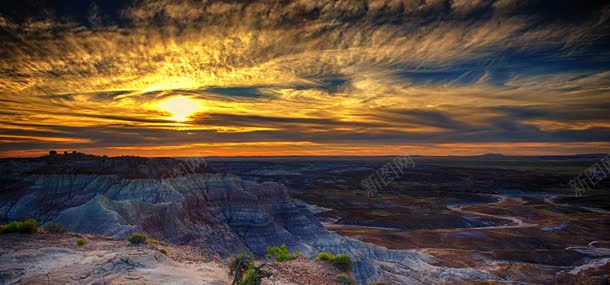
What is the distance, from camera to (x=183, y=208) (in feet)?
101

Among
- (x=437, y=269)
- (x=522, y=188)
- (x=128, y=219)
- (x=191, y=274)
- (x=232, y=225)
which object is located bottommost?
(x=522, y=188)

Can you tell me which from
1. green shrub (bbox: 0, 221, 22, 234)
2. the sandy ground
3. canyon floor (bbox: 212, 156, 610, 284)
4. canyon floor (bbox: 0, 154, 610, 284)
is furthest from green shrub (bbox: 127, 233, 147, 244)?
canyon floor (bbox: 212, 156, 610, 284)

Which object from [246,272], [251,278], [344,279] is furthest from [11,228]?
[344,279]

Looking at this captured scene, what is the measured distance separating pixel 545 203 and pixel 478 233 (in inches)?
1892

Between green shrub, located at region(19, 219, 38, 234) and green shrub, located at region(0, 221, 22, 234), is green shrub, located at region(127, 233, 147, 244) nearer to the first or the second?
green shrub, located at region(19, 219, 38, 234)

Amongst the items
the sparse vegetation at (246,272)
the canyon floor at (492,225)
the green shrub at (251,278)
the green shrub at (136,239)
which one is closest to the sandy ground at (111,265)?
the green shrub at (136,239)

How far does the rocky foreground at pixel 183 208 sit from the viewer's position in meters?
26.1

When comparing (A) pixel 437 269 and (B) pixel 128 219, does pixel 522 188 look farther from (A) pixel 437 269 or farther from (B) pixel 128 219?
(B) pixel 128 219

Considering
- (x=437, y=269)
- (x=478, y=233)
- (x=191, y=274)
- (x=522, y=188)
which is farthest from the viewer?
(x=522, y=188)


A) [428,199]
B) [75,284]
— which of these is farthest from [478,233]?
[75,284]

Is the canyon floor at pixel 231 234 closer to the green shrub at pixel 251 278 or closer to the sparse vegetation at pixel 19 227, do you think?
the sparse vegetation at pixel 19 227

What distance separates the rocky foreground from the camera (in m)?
26.1

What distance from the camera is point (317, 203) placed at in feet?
291

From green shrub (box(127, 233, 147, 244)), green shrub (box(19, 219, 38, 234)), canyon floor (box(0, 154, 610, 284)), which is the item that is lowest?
canyon floor (box(0, 154, 610, 284))
